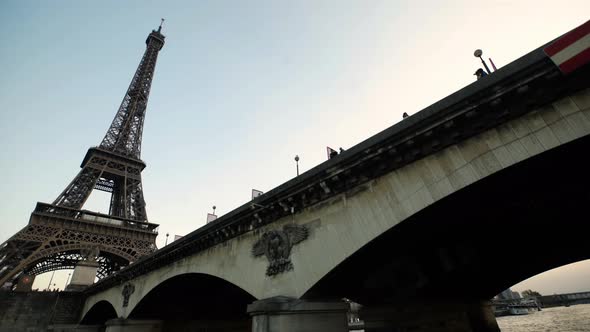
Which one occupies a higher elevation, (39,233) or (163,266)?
(39,233)

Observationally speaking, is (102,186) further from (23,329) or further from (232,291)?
(232,291)

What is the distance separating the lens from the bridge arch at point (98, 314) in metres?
27.1

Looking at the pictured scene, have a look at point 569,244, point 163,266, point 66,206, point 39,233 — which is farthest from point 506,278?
point 66,206

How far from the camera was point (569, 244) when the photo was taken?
34.2ft

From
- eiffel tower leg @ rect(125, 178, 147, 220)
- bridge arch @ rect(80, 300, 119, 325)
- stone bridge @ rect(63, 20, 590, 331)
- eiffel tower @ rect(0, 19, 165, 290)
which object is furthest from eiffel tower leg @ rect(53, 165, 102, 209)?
stone bridge @ rect(63, 20, 590, 331)

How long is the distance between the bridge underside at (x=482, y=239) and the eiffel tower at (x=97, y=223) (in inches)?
1499

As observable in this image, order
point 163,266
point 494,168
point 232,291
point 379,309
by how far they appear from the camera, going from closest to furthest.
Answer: point 494,168 < point 379,309 < point 163,266 < point 232,291

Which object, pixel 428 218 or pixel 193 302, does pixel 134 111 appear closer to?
pixel 193 302

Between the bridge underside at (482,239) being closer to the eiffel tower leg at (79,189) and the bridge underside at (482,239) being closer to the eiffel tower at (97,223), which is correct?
the eiffel tower at (97,223)

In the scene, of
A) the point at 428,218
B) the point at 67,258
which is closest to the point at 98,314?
the point at 67,258

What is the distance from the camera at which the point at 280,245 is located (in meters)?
8.58

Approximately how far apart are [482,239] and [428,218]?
414cm

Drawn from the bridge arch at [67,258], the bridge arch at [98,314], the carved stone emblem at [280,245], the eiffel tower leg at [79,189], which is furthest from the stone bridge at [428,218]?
the eiffel tower leg at [79,189]

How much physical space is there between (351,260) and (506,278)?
37.2 ft
